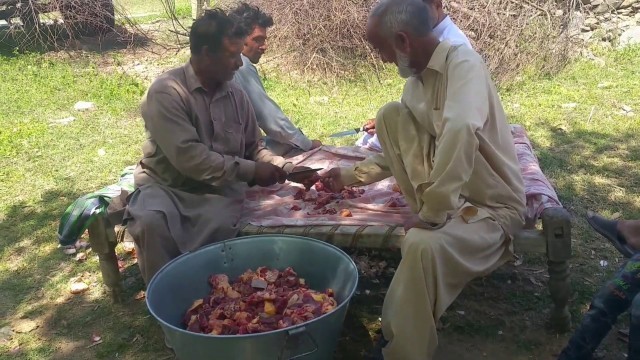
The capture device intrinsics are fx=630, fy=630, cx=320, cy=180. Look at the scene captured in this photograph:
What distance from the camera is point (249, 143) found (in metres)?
4.25

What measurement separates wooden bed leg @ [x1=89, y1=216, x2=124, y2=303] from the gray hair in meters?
2.02

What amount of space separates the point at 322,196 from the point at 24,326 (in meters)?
2.03

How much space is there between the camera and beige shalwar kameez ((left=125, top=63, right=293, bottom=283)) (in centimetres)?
358

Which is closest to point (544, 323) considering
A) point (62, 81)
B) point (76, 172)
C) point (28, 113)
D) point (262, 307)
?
point (262, 307)

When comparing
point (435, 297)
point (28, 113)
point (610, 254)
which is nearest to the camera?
point (435, 297)

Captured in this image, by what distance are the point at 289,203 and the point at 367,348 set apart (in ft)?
3.90

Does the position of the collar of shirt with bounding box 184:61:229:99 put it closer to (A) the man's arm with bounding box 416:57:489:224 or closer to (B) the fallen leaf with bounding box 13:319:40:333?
(A) the man's arm with bounding box 416:57:489:224

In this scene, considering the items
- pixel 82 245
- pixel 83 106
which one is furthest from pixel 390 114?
pixel 83 106

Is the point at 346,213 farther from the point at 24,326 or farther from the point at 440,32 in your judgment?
the point at 24,326

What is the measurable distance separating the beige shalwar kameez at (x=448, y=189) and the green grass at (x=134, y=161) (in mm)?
626

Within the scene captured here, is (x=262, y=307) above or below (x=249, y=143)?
below

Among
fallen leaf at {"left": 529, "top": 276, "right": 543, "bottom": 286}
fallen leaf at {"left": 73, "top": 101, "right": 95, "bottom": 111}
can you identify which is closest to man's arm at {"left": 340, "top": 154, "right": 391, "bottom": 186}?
fallen leaf at {"left": 529, "top": 276, "right": 543, "bottom": 286}

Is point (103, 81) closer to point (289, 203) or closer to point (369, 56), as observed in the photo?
point (369, 56)

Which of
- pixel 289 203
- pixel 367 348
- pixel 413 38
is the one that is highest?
pixel 413 38
